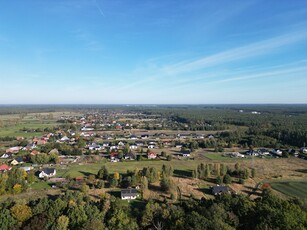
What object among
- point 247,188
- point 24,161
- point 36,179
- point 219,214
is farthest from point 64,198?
point 24,161

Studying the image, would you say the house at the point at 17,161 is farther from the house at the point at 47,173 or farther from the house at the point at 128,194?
the house at the point at 128,194

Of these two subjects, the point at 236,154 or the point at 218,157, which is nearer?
the point at 218,157

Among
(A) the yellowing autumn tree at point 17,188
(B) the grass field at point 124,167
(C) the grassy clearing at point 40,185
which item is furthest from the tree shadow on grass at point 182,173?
(A) the yellowing autumn tree at point 17,188

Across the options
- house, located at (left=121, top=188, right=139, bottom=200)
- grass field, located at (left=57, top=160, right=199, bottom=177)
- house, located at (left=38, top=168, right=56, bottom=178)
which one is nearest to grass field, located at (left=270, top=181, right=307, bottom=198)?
grass field, located at (left=57, top=160, right=199, bottom=177)

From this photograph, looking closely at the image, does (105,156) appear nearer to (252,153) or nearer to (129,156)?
(129,156)

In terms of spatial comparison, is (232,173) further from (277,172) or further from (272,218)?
(272,218)

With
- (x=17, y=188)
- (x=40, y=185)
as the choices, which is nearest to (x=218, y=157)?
(x=40, y=185)

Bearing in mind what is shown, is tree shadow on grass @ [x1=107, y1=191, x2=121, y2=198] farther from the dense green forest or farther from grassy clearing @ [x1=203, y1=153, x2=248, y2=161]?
grassy clearing @ [x1=203, y1=153, x2=248, y2=161]

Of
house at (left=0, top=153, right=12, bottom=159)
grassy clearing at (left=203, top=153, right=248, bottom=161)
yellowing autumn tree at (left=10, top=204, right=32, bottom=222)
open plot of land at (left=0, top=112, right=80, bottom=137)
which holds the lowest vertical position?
grassy clearing at (left=203, top=153, right=248, bottom=161)
